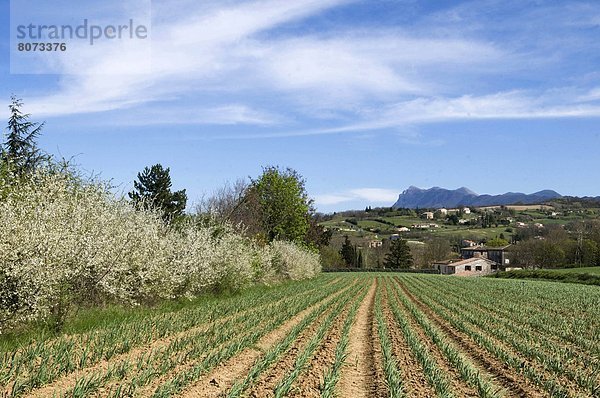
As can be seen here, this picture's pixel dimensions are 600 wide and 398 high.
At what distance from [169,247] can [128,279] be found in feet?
11.6

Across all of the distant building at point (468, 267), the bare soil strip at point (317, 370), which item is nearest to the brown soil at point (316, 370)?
the bare soil strip at point (317, 370)

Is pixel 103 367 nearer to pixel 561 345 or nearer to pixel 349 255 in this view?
pixel 561 345

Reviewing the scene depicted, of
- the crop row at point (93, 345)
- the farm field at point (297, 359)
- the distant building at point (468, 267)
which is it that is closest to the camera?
the crop row at point (93, 345)

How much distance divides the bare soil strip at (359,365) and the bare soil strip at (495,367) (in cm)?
270

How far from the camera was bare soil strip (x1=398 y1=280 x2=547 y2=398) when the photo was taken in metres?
11.0

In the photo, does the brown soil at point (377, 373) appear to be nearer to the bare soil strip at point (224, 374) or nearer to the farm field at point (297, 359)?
the farm field at point (297, 359)

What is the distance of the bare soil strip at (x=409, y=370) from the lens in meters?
10.4

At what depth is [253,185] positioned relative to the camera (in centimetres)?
6300

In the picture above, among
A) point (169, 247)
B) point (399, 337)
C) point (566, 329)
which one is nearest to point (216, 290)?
point (169, 247)

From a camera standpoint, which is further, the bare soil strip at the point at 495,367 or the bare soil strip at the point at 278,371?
the bare soil strip at the point at 495,367

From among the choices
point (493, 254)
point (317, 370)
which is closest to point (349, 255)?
point (493, 254)

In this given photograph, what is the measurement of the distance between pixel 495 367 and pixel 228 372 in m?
6.59

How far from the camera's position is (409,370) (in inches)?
482

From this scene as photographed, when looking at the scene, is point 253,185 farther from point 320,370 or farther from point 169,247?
point 320,370
